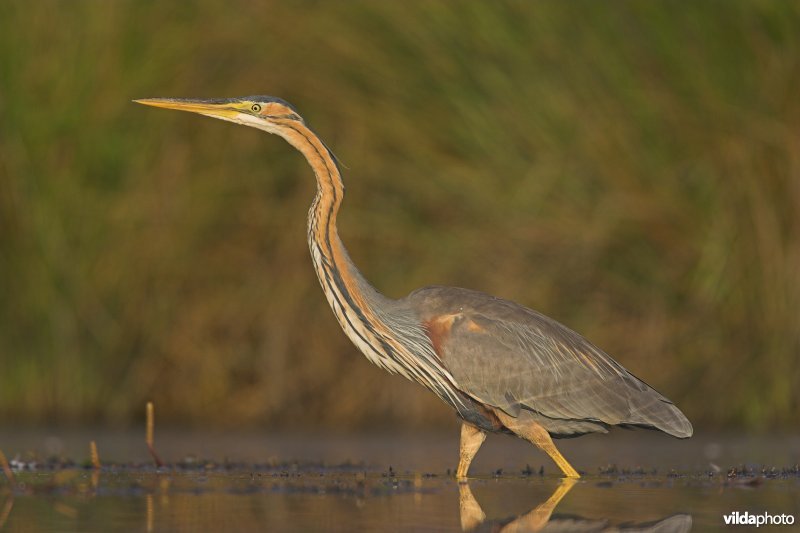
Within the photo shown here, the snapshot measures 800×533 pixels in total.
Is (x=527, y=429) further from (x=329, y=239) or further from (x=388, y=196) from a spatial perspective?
(x=388, y=196)

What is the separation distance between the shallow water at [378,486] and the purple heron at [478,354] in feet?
1.04

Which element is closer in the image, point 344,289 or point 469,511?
point 469,511

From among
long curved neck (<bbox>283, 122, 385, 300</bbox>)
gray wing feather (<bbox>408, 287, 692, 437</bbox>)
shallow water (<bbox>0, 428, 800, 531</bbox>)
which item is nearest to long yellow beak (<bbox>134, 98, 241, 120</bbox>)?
long curved neck (<bbox>283, 122, 385, 300</bbox>)

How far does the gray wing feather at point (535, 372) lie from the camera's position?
26.7 feet

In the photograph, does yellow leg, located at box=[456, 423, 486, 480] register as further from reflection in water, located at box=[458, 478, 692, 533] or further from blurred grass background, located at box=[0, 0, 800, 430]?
blurred grass background, located at box=[0, 0, 800, 430]

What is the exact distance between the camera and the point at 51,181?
1177 cm

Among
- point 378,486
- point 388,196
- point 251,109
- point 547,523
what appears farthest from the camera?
point 388,196

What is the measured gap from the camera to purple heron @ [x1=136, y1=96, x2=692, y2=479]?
8148 millimetres

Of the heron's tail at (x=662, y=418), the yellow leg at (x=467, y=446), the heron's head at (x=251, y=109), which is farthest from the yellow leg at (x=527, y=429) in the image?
the heron's head at (x=251, y=109)

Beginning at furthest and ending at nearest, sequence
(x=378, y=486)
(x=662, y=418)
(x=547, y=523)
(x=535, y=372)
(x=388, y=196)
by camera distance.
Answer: (x=388, y=196) → (x=535, y=372) → (x=662, y=418) → (x=378, y=486) → (x=547, y=523)

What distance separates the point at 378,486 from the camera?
7.24 m

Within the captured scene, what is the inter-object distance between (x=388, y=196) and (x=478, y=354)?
4.05 metres

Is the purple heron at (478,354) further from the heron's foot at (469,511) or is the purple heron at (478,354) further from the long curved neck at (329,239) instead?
the heron's foot at (469,511)

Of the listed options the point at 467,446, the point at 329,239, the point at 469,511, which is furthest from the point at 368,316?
the point at 469,511
